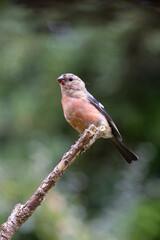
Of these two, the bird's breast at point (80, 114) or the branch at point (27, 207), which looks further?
the bird's breast at point (80, 114)

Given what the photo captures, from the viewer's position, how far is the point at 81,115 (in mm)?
4414

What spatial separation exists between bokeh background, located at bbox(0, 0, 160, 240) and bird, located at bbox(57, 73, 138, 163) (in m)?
0.71

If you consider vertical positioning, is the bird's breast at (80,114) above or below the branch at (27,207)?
above

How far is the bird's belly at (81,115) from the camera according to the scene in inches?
174

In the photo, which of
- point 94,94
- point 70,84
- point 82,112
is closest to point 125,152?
point 82,112

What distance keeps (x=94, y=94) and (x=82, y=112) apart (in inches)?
56.8

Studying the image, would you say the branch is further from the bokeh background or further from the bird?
the bokeh background

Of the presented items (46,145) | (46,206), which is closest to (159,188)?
(46,145)

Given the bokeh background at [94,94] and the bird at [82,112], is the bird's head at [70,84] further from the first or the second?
the bokeh background at [94,94]

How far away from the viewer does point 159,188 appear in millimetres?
5383

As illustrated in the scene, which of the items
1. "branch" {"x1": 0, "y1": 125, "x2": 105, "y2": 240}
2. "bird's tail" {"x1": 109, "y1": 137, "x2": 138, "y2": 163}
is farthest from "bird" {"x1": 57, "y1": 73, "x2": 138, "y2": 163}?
"branch" {"x1": 0, "y1": 125, "x2": 105, "y2": 240}

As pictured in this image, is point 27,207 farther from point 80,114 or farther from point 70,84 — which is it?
point 70,84

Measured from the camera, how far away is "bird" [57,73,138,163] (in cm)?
443

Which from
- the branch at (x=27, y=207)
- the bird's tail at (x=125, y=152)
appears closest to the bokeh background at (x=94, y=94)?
the bird's tail at (x=125, y=152)
